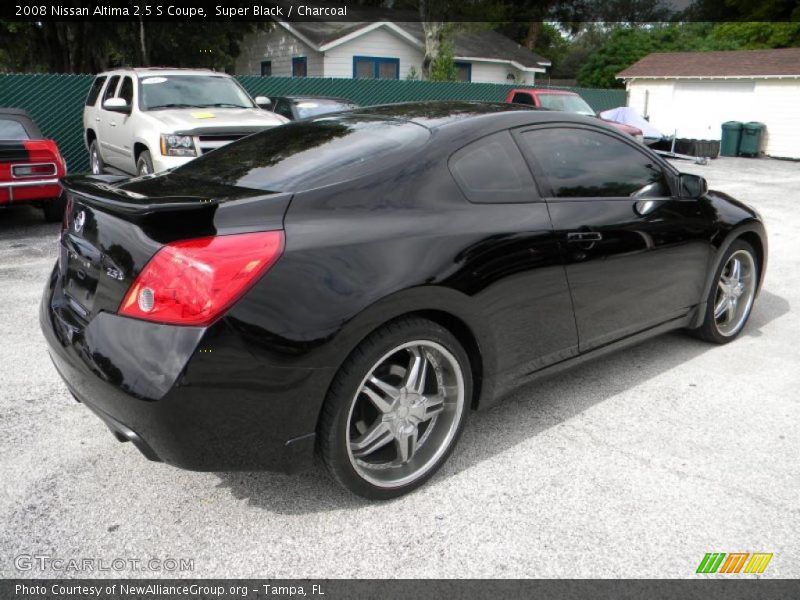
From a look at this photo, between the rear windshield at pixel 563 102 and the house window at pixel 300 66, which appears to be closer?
the rear windshield at pixel 563 102

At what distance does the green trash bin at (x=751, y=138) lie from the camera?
23.5 m

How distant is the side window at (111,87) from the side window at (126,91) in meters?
0.37

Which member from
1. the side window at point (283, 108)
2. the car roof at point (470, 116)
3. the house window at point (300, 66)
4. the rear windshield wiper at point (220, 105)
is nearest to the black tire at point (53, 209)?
the rear windshield wiper at point (220, 105)

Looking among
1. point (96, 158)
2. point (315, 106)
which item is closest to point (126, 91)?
point (96, 158)

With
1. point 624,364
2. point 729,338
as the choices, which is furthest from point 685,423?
point 729,338

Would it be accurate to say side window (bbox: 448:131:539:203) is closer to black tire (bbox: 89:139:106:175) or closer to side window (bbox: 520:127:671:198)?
side window (bbox: 520:127:671:198)

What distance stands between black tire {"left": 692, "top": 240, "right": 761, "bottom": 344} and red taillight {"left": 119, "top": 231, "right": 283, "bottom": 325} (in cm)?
318

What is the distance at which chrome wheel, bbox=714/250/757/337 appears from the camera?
4.67 m

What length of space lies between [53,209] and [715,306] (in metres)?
7.77

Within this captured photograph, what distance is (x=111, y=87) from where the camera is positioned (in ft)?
35.0

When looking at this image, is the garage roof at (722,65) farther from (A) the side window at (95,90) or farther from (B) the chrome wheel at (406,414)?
(B) the chrome wheel at (406,414)

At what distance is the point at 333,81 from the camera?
58.0ft

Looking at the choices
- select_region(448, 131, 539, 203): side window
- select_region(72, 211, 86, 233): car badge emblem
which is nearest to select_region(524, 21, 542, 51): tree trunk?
select_region(448, 131, 539, 203): side window

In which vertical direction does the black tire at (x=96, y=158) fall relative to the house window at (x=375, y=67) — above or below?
below
